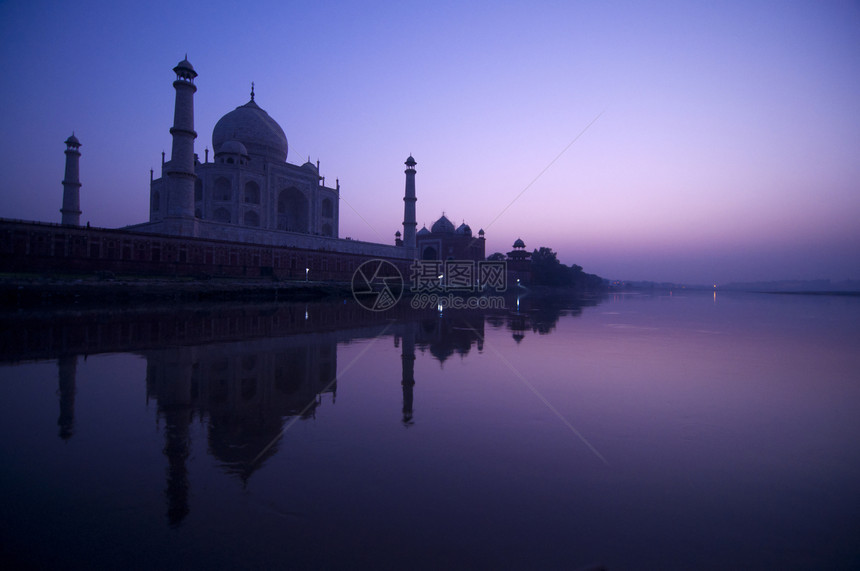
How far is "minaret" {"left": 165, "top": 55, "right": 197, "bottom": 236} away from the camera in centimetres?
2900

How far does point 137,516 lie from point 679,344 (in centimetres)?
1213

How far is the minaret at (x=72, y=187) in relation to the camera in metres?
35.6

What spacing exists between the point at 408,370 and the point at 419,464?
12.7 feet

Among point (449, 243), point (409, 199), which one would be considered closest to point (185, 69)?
point (409, 199)

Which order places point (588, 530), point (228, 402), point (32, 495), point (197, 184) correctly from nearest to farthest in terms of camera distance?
point (588, 530), point (32, 495), point (228, 402), point (197, 184)

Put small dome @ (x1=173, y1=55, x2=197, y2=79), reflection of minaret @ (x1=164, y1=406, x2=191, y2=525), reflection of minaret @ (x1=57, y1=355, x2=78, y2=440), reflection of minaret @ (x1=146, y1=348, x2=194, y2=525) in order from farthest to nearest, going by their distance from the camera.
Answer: small dome @ (x1=173, y1=55, x2=197, y2=79) → reflection of minaret @ (x1=57, y1=355, x2=78, y2=440) → reflection of minaret @ (x1=146, y1=348, x2=194, y2=525) → reflection of minaret @ (x1=164, y1=406, x2=191, y2=525)

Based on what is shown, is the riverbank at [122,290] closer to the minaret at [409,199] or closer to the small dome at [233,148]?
the small dome at [233,148]

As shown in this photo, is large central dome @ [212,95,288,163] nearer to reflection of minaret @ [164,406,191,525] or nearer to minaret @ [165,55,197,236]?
minaret @ [165,55,197,236]

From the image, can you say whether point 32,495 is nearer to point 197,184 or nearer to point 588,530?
point 588,530

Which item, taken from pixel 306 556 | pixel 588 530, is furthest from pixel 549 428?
→ pixel 306 556

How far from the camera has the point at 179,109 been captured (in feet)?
95.3

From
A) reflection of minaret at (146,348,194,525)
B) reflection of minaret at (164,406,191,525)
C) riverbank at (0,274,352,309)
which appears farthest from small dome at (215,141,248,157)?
reflection of minaret at (164,406,191,525)

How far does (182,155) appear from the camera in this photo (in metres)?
29.3

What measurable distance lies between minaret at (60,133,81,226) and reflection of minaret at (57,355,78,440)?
121 ft
